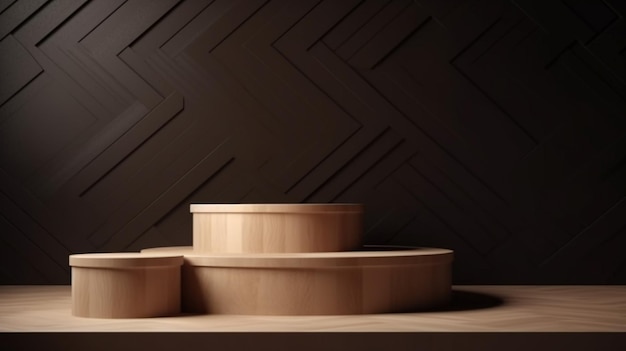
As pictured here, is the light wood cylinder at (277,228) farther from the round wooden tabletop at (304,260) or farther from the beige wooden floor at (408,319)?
the beige wooden floor at (408,319)

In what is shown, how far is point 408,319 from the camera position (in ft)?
10.6

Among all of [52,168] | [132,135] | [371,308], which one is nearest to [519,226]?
[371,308]

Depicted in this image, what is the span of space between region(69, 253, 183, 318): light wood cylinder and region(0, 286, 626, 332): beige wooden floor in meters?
0.07

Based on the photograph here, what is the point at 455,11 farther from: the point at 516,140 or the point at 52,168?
the point at 52,168

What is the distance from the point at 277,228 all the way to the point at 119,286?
2.68 feet

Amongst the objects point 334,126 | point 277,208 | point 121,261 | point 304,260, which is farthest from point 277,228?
point 334,126

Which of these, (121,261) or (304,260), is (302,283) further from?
(121,261)

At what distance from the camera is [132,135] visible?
15.7ft

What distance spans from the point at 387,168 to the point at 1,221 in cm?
237

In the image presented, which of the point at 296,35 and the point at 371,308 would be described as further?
the point at 296,35

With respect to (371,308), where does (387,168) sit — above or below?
above

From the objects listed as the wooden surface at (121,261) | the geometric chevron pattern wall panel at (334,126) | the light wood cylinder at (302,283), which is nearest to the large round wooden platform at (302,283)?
the light wood cylinder at (302,283)

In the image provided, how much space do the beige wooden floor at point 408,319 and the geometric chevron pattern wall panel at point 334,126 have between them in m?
0.75

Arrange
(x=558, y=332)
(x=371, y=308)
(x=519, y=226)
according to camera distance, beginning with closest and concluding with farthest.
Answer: (x=558, y=332) → (x=371, y=308) → (x=519, y=226)
